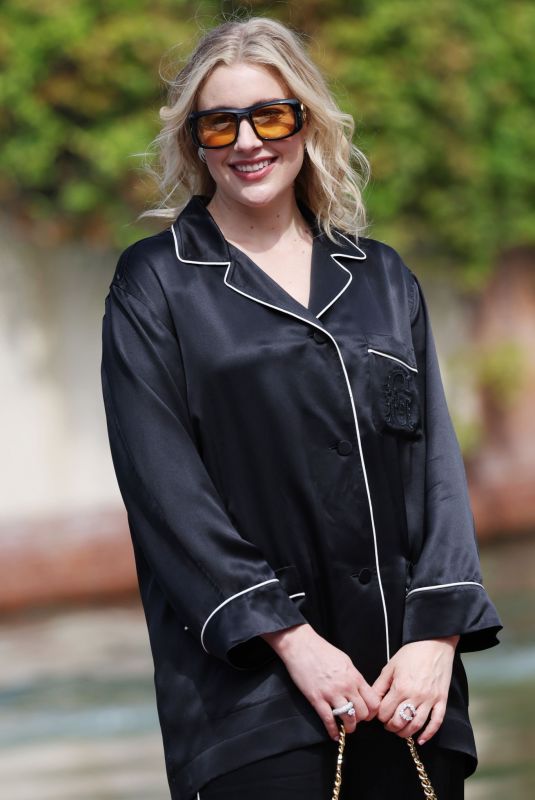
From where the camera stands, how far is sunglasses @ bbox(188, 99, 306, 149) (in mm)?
2447

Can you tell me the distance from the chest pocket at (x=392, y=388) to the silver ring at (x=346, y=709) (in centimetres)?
45

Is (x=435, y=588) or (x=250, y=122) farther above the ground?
(x=250, y=122)

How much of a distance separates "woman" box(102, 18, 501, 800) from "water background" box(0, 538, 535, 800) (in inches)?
94.1

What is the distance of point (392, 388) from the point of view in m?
2.48

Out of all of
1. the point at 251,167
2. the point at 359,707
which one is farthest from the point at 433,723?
the point at 251,167

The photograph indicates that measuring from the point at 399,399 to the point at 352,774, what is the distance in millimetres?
603

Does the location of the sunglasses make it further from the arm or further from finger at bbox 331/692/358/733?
finger at bbox 331/692/358/733

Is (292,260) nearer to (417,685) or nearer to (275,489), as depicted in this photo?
(275,489)

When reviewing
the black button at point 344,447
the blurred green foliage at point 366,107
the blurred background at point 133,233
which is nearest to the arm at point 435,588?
the black button at point 344,447

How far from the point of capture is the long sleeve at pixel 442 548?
7.97 feet

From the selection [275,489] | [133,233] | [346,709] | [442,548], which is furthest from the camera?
[133,233]

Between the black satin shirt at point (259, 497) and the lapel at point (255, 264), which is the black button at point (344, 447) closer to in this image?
the black satin shirt at point (259, 497)

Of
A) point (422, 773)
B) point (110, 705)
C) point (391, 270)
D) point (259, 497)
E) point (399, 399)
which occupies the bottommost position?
point (110, 705)

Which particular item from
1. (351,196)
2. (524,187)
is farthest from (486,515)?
(351,196)
